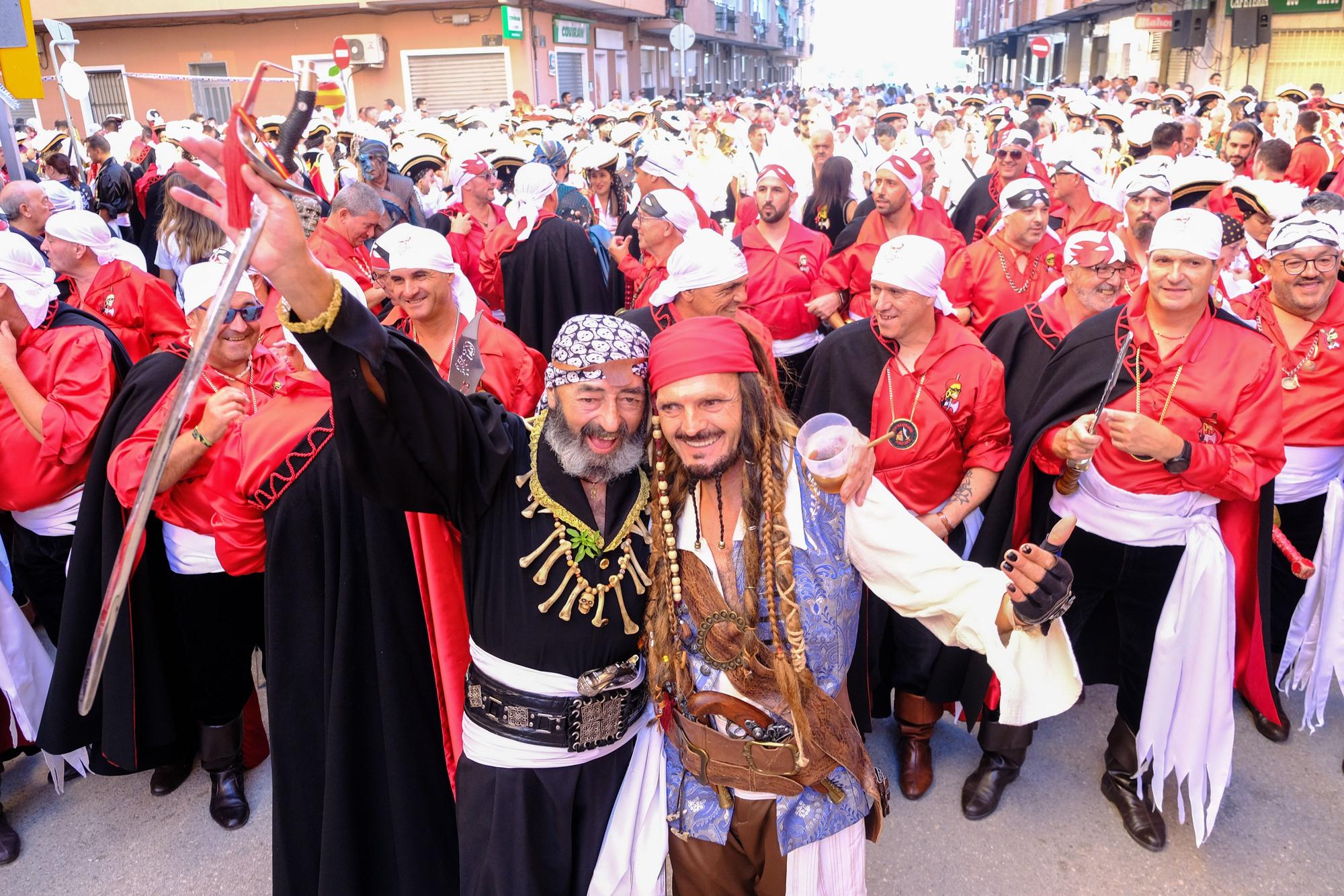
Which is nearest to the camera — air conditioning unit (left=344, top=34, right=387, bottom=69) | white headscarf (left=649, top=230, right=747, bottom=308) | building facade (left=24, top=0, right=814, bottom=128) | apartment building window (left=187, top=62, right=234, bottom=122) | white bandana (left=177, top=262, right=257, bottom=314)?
white bandana (left=177, top=262, right=257, bottom=314)

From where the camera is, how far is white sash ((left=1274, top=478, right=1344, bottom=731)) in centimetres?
418

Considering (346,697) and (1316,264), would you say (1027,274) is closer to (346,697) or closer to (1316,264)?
(1316,264)

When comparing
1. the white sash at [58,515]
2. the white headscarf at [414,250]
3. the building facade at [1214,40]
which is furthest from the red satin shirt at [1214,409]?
the building facade at [1214,40]

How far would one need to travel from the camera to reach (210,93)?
29.9 meters

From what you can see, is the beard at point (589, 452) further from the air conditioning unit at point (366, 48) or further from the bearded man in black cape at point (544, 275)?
the air conditioning unit at point (366, 48)

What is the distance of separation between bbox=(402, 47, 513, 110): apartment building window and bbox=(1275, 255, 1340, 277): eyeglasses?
2853cm

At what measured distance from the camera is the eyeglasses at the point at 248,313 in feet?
11.4

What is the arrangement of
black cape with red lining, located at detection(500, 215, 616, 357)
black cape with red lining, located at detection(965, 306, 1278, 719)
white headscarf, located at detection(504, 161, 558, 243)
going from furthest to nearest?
white headscarf, located at detection(504, 161, 558, 243)
black cape with red lining, located at detection(500, 215, 616, 357)
black cape with red lining, located at detection(965, 306, 1278, 719)

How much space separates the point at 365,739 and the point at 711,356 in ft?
5.17

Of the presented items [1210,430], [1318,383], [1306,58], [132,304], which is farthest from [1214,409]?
[1306,58]

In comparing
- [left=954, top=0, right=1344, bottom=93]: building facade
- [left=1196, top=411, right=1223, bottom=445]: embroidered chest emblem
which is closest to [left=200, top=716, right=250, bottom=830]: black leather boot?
[left=1196, top=411, right=1223, bottom=445]: embroidered chest emblem

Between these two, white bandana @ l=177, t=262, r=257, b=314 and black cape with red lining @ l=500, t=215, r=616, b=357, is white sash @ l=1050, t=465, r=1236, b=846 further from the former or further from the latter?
black cape with red lining @ l=500, t=215, r=616, b=357

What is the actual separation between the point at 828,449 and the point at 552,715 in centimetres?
92

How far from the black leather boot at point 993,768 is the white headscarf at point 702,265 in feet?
7.16
